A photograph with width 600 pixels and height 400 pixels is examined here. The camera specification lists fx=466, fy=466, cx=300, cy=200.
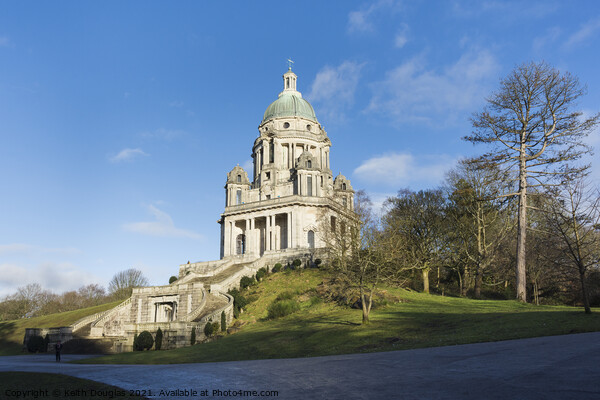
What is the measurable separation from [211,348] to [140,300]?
19.7 meters

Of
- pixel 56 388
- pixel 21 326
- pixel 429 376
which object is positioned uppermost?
pixel 429 376

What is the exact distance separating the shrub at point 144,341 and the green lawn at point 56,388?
1753 centimetres

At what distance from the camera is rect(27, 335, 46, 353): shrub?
42.0 m

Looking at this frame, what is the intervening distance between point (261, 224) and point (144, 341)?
38.2 m

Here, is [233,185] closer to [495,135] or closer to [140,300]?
[140,300]

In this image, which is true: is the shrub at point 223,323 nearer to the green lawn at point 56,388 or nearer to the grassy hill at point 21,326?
the green lawn at point 56,388

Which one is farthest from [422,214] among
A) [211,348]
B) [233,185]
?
[233,185]

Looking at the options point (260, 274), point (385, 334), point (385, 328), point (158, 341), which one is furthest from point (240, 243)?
point (385, 334)

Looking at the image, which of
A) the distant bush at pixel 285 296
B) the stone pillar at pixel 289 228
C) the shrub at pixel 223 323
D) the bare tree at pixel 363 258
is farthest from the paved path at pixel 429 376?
the stone pillar at pixel 289 228

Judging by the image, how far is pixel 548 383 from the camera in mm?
9633

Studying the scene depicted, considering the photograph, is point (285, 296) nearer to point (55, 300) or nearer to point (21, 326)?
point (21, 326)

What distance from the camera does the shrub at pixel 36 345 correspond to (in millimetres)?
42031

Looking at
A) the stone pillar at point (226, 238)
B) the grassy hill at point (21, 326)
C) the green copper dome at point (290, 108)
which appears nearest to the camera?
the grassy hill at point (21, 326)

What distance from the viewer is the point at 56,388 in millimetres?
15328
